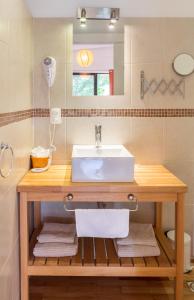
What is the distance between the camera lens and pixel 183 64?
103 inches

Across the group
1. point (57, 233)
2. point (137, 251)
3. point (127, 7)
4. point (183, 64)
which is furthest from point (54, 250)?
point (127, 7)

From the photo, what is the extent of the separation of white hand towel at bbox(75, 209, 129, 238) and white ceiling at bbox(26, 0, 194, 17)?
1.46m

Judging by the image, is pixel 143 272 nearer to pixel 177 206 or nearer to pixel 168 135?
pixel 177 206

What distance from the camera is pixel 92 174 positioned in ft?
7.00

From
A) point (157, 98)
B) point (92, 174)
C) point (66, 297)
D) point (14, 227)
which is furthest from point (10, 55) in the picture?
point (66, 297)

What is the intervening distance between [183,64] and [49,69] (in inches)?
39.3

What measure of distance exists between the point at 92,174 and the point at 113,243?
61 centimetres

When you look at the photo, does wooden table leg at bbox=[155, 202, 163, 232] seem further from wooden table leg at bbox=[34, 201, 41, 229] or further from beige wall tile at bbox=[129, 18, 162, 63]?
beige wall tile at bbox=[129, 18, 162, 63]

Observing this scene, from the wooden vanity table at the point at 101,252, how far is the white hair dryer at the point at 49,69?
752 mm

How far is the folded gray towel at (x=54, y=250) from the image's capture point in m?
2.22

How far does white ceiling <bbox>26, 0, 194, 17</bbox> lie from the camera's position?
8.36 feet

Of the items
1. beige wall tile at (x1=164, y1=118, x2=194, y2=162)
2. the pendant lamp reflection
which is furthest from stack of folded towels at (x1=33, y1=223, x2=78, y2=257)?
the pendant lamp reflection

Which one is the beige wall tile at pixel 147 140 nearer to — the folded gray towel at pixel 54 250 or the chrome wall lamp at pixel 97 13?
the chrome wall lamp at pixel 97 13

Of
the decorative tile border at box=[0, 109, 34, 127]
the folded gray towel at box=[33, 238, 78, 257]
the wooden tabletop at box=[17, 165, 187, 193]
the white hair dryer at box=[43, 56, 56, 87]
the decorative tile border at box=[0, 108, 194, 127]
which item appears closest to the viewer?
the decorative tile border at box=[0, 109, 34, 127]
